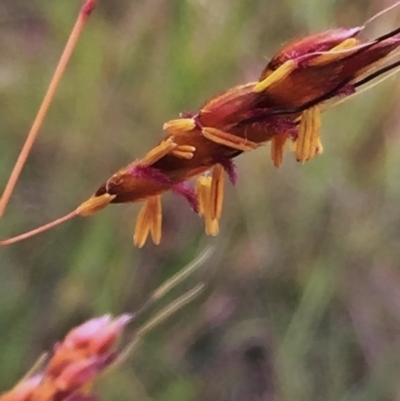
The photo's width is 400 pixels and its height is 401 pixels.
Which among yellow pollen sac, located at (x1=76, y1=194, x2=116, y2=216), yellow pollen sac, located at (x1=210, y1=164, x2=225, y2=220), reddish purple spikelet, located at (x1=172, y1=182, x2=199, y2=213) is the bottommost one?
yellow pollen sac, located at (x1=210, y1=164, x2=225, y2=220)

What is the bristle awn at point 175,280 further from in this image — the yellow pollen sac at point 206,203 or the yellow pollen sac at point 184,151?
the yellow pollen sac at point 184,151

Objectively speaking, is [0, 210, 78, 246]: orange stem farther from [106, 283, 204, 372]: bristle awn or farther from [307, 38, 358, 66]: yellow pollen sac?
[307, 38, 358, 66]: yellow pollen sac

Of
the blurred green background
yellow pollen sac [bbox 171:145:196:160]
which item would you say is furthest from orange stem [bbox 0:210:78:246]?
yellow pollen sac [bbox 171:145:196:160]

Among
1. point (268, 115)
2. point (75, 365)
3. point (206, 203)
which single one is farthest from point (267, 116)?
point (75, 365)

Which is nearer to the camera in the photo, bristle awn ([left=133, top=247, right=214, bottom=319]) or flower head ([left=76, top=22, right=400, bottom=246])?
flower head ([left=76, top=22, right=400, bottom=246])

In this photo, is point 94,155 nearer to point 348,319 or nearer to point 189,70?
point 189,70

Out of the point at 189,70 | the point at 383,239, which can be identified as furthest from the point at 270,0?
the point at 383,239
